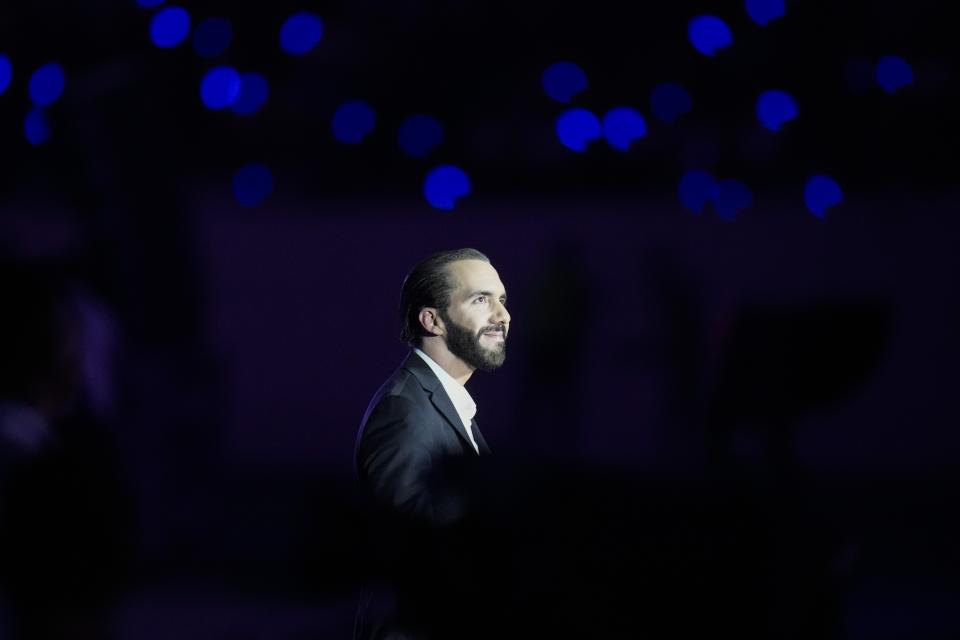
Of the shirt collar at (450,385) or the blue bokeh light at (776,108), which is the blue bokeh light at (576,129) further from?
the shirt collar at (450,385)

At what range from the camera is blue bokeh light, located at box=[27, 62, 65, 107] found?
26.7 ft

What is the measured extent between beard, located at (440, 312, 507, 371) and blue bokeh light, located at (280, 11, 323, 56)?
7163mm

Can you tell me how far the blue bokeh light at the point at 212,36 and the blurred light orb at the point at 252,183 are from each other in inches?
48.4

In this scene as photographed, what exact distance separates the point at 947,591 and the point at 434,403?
379cm

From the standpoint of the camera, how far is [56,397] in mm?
1619

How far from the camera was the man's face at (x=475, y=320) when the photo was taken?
6.75 ft

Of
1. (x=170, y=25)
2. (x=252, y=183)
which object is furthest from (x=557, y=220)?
(x=170, y=25)

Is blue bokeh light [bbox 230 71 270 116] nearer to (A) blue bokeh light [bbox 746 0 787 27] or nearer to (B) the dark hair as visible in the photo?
(A) blue bokeh light [bbox 746 0 787 27]

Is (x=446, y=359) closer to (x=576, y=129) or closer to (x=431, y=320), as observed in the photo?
(x=431, y=320)

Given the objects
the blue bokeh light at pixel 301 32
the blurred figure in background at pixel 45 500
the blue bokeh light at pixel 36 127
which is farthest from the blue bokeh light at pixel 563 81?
the blurred figure in background at pixel 45 500

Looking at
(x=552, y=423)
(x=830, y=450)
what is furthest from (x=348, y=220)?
(x=830, y=450)

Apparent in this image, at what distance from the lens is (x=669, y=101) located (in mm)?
9516

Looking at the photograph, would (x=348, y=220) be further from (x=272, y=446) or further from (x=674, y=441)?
(x=674, y=441)

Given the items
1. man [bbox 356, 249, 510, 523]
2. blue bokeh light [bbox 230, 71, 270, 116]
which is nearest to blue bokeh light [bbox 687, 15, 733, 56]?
blue bokeh light [bbox 230, 71, 270, 116]
